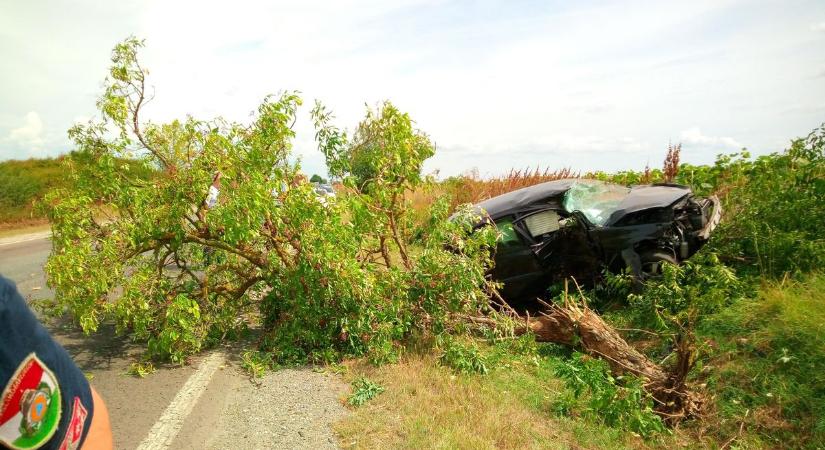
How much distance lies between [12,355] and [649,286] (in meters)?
6.43

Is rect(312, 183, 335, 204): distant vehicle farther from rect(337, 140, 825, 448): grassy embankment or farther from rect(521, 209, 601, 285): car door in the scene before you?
rect(521, 209, 601, 285): car door

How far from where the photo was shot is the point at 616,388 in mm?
4465

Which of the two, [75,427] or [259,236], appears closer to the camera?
[75,427]

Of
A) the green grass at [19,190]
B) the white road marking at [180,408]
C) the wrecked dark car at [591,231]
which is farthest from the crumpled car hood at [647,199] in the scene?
the green grass at [19,190]

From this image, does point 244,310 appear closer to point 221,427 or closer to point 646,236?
point 221,427

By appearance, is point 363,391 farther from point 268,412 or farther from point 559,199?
point 559,199

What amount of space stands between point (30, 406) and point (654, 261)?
272 inches

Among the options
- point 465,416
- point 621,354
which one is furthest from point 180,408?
point 621,354

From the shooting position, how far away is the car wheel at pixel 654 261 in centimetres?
662

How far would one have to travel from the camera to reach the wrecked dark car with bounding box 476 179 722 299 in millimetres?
6727

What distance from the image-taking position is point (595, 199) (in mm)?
7641

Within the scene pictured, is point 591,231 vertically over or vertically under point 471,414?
over

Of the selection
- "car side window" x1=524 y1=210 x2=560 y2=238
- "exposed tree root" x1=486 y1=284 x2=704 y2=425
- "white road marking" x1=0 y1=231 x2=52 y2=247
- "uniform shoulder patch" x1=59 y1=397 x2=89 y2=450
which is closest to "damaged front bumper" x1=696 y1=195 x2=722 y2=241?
"car side window" x1=524 y1=210 x2=560 y2=238

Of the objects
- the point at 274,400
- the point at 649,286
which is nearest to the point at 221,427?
the point at 274,400
